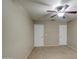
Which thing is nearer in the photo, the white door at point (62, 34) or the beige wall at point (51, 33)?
the beige wall at point (51, 33)

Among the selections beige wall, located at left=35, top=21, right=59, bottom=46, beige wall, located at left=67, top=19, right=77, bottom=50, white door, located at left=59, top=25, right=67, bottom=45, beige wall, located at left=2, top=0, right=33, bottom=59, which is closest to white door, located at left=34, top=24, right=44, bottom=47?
beige wall, located at left=35, top=21, right=59, bottom=46

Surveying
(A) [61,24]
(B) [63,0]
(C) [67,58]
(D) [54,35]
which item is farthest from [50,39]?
(B) [63,0]

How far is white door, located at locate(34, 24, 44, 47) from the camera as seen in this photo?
30.6 feet

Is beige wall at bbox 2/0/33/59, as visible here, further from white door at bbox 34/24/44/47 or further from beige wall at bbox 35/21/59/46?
beige wall at bbox 35/21/59/46

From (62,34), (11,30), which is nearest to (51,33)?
(62,34)

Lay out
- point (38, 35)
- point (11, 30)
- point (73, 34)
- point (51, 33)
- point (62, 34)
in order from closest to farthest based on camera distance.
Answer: point (11, 30)
point (73, 34)
point (38, 35)
point (51, 33)
point (62, 34)

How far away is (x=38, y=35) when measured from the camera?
30.8 ft

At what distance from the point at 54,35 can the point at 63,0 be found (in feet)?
21.1

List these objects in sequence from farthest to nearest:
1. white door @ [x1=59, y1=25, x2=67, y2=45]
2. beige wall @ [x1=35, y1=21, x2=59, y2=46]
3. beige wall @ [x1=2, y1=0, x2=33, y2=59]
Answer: white door @ [x1=59, y1=25, x2=67, y2=45] < beige wall @ [x1=35, y1=21, x2=59, y2=46] < beige wall @ [x1=2, y1=0, x2=33, y2=59]

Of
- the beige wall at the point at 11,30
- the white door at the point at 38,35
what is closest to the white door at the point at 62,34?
the white door at the point at 38,35

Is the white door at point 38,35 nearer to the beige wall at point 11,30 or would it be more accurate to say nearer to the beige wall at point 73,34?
the beige wall at point 73,34

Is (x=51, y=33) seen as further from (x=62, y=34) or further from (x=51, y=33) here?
(x=62, y=34)

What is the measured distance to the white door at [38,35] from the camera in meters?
9.31

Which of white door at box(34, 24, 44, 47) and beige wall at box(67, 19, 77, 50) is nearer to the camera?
beige wall at box(67, 19, 77, 50)
